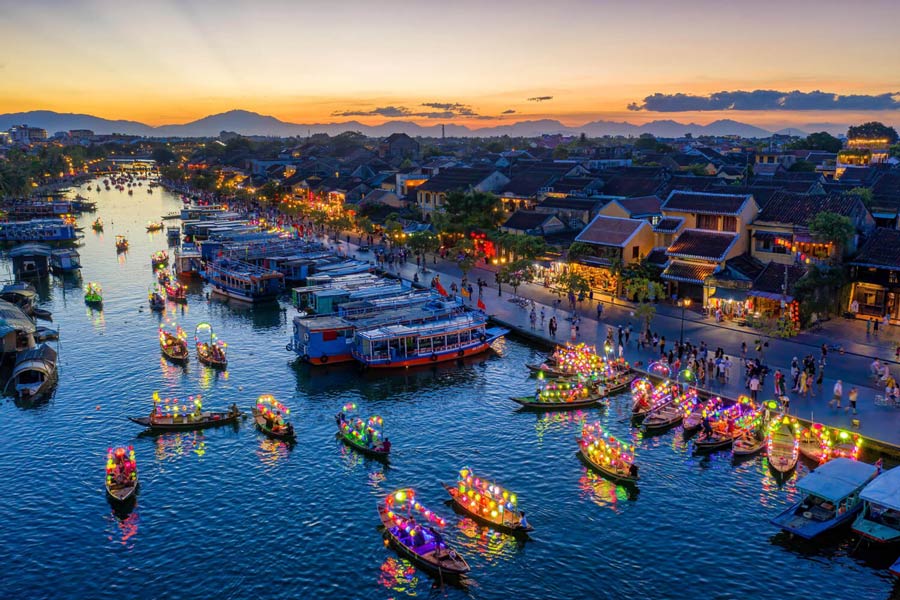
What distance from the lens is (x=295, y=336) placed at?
56094mm

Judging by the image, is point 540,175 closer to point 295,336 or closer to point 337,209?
point 337,209

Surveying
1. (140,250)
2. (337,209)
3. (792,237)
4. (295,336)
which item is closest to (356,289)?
(295,336)

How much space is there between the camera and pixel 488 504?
103ft

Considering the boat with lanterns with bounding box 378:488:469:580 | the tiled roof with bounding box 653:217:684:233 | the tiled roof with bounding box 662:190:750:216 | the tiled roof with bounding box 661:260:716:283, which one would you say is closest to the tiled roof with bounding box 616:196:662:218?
the tiled roof with bounding box 653:217:684:233

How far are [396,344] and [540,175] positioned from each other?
5885 centimetres

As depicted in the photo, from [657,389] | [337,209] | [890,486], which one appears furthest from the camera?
[337,209]

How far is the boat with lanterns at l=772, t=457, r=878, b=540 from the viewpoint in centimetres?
2947

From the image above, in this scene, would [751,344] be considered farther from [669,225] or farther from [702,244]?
[669,225]

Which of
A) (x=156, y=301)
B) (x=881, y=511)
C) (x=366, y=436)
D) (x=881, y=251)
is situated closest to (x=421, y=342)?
(x=366, y=436)

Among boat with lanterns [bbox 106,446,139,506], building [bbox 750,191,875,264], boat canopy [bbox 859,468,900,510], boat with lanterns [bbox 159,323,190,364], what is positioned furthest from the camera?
building [bbox 750,191,875,264]

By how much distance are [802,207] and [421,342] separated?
34.1 m

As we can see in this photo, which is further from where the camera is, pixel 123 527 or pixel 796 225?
pixel 796 225

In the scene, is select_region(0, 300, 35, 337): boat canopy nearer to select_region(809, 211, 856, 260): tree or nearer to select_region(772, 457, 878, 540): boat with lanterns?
select_region(772, 457, 878, 540): boat with lanterns

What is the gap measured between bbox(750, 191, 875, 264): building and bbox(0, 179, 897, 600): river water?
23.2 metres
